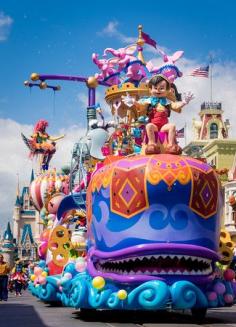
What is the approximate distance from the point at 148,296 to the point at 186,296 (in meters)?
0.59

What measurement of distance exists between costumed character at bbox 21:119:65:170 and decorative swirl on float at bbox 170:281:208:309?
2487cm

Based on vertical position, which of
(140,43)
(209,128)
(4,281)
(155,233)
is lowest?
(4,281)

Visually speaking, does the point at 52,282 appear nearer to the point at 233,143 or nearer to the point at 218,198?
the point at 218,198

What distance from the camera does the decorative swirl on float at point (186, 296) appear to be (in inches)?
394

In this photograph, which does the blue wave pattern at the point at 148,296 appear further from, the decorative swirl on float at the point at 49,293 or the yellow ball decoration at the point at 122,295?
the decorative swirl on float at the point at 49,293

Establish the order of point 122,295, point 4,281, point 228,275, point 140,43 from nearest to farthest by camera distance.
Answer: point 122,295
point 228,275
point 140,43
point 4,281

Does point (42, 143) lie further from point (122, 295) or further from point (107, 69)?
point (122, 295)

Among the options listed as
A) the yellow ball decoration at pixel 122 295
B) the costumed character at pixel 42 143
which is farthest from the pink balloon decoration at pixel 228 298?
the costumed character at pixel 42 143

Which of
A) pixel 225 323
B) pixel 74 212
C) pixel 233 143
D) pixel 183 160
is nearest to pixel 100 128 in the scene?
pixel 74 212

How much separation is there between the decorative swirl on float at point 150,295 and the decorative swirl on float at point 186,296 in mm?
122

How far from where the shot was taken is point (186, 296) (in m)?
10.0

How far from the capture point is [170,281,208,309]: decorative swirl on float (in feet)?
32.8

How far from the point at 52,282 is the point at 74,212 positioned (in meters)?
2.02

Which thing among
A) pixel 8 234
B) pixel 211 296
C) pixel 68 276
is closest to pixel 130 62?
pixel 68 276
